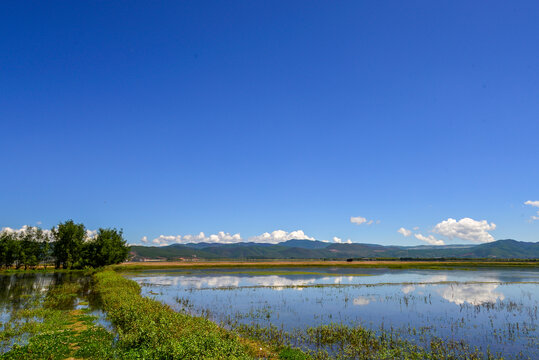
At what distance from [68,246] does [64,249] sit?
1.58 m

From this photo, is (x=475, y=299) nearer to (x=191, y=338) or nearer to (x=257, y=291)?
(x=257, y=291)

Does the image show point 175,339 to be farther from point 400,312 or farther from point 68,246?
point 68,246

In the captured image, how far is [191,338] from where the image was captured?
19.2m

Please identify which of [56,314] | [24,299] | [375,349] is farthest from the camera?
[24,299]

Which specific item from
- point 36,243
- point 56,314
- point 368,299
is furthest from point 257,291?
point 36,243

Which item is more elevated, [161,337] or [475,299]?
[161,337]

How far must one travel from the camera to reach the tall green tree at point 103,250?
10319cm

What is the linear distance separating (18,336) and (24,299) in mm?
22516

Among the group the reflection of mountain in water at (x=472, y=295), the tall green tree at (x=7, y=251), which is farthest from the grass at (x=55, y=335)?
the tall green tree at (x=7, y=251)

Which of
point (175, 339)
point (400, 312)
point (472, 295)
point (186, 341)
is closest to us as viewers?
point (186, 341)

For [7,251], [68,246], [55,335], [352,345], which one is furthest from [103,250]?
[352,345]

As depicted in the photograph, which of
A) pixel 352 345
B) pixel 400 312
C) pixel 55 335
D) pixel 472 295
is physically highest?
pixel 55 335

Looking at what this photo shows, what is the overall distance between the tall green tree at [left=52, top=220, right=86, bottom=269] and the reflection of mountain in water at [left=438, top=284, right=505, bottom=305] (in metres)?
106

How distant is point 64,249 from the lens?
104125 mm
